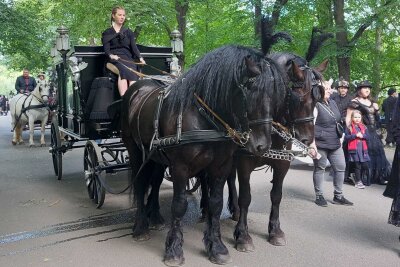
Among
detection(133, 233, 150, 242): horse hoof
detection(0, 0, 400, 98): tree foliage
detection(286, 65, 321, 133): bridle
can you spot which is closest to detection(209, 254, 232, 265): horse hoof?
detection(133, 233, 150, 242): horse hoof

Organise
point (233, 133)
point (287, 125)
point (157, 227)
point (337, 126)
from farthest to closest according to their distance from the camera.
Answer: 1. point (337, 126)
2. point (157, 227)
3. point (287, 125)
4. point (233, 133)

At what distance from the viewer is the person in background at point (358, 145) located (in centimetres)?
836

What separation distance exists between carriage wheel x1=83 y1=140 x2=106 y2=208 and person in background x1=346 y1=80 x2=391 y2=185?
4.84 m

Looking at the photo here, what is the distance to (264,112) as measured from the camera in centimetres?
386

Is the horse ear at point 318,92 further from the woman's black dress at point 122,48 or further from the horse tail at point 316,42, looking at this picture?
the woman's black dress at point 122,48

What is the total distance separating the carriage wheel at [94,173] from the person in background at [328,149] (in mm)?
3370

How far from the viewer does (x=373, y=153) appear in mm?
8672

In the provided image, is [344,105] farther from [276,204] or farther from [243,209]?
[243,209]

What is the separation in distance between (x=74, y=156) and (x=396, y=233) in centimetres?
912

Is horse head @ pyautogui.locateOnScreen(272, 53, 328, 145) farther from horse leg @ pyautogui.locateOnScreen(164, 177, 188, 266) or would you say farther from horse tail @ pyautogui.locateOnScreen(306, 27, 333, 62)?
horse leg @ pyautogui.locateOnScreen(164, 177, 188, 266)

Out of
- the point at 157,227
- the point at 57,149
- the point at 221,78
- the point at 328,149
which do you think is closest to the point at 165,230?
the point at 157,227

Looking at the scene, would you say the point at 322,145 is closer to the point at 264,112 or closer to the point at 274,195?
the point at 274,195

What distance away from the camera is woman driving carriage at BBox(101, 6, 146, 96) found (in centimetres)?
641

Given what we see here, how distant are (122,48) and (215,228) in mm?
3351
